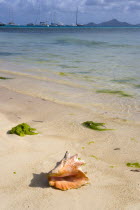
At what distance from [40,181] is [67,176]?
30 cm

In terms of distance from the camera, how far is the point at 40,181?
2.86m

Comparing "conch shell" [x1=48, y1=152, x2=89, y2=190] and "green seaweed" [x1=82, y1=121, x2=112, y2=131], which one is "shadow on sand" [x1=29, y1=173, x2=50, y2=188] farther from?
"green seaweed" [x1=82, y1=121, x2=112, y2=131]

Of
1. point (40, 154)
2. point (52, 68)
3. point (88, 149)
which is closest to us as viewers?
point (40, 154)

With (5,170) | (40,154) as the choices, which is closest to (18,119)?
(40,154)

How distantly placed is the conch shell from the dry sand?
0.19ft

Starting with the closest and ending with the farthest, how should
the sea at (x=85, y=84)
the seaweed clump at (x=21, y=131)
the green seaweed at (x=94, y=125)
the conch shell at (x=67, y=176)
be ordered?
the conch shell at (x=67, y=176) → the seaweed clump at (x=21, y=131) → the green seaweed at (x=94, y=125) → the sea at (x=85, y=84)

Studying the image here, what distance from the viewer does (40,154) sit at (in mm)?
3430

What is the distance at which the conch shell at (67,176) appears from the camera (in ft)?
8.88

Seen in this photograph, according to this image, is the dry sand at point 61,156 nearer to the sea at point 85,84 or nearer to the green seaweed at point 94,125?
the green seaweed at point 94,125

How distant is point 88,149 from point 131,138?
0.86 metres

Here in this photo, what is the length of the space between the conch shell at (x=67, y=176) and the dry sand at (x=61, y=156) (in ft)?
0.19

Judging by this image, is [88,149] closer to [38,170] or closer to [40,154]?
[40,154]

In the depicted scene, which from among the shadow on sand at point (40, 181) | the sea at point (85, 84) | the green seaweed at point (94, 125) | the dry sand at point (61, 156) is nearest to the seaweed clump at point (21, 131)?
the dry sand at point (61, 156)

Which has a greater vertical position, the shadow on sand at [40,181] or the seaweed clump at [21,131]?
the seaweed clump at [21,131]
